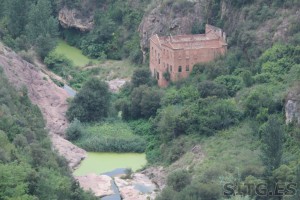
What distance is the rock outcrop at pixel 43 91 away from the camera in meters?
62.8

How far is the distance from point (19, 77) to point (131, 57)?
491 inches

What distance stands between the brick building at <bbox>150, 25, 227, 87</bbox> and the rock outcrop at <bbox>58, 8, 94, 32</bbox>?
1518cm

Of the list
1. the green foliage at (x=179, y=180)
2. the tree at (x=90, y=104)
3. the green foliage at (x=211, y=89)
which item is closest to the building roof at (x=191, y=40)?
the green foliage at (x=211, y=89)

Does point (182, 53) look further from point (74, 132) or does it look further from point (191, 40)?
point (74, 132)

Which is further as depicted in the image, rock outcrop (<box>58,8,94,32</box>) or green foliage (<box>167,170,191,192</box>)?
rock outcrop (<box>58,8,94,32</box>)

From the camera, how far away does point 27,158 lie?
5009 cm

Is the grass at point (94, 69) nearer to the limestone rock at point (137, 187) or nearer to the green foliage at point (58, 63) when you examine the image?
the green foliage at point (58, 63)

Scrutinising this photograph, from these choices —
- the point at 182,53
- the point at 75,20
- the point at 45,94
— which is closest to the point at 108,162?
the point at 45,94

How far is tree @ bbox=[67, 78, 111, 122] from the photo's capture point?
64562 millimetres

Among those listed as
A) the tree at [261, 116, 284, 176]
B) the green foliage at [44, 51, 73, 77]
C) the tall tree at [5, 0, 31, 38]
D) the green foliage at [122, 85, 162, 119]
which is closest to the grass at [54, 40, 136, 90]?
the green foliage at [44, 51, 73, 77]

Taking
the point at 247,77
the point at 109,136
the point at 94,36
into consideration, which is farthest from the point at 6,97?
the point at 94,36

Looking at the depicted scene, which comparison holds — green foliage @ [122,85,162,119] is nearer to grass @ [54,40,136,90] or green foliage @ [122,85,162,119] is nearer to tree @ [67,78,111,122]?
tree @ [67,78,111,122]

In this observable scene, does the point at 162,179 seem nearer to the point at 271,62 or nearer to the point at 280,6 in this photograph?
the point at 271,62

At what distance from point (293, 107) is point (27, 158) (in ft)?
45.5
